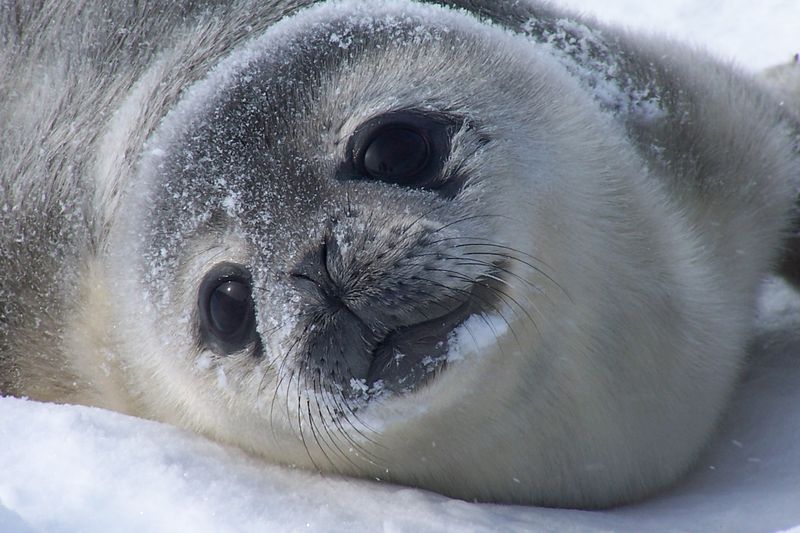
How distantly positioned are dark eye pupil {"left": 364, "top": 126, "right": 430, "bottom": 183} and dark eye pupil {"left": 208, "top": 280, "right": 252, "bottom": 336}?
0.36 m

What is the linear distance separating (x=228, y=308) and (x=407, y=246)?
0.43 meters

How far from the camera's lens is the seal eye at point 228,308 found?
210cm

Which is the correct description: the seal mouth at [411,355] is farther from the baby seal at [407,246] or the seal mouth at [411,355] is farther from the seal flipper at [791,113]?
the seal flipper at [791,113]

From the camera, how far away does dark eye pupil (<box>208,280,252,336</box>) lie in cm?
210

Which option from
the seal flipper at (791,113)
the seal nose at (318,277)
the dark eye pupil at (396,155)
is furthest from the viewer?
the seal flipper at (791,113)

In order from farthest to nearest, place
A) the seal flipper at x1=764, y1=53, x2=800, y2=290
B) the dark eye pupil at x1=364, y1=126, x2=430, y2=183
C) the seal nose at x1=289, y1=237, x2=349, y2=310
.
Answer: the seal flipper at x1=764, y1=53, x2=800, y2=290, the dark eye pupil at x1=364, y1=126, x2=430, y2=183, the seal nose at x1=289, y1=237, x2=349, y2=310

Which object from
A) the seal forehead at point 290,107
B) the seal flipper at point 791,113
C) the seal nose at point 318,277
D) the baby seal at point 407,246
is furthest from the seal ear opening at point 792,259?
the seal nose at point 318,277

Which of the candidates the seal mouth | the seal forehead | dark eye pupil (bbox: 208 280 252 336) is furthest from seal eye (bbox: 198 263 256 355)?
the seal mouth

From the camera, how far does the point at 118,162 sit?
2.93 meters

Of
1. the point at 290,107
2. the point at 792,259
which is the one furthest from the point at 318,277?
the point at 792,259

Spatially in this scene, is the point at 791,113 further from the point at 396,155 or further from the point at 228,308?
the point at 228,308

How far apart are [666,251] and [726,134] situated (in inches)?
24.4

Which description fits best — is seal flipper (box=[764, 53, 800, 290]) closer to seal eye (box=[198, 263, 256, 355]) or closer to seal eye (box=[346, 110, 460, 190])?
seal eye (box=[346, 110, 460, 190])

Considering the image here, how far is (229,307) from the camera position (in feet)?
6.96
